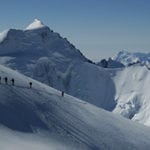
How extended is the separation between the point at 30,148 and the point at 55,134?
13.9 m

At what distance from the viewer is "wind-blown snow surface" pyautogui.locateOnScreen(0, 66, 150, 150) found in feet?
251

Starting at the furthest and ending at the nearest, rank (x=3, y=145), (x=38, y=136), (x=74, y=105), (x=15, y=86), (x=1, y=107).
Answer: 1. (x=74, y=105)
2. (x=15, y=86)
3. (x=1, y=107)
4. (x=38, y=136)
5. (x=3, y=145)

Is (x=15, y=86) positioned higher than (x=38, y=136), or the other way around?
(x=15, y=86)

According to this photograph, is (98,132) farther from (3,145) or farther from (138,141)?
(3,145)

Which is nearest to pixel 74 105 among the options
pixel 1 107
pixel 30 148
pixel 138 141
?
pixel 138 141

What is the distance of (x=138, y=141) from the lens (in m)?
97.4

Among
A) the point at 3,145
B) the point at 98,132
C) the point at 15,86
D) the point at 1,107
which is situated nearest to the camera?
the point at 3,145

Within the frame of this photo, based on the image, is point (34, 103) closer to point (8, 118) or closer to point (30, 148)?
point (8, 118)

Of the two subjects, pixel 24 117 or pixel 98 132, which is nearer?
pixel 24 117

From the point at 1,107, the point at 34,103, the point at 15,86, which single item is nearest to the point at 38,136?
the point at 1,107

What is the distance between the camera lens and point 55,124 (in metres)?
87.6

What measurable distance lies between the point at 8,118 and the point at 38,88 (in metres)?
26.4

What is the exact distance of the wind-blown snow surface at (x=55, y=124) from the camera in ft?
251

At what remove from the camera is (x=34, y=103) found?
3703 inches
